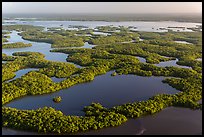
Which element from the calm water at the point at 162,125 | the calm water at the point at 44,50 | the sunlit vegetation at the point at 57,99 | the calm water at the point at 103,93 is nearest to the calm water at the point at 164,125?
the calm water at the point at 162,125

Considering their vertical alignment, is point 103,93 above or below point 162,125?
above

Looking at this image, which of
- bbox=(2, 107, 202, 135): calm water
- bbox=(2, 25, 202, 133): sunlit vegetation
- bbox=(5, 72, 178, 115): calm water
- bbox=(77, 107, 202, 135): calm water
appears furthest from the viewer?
bbox=(5, 72, 178, 115): calm water

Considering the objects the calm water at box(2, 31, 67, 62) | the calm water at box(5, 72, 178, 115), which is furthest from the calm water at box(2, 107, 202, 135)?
the calm water at box(2, 31, 67, 62)

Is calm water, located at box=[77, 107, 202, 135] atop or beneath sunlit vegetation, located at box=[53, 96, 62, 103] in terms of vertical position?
beneath

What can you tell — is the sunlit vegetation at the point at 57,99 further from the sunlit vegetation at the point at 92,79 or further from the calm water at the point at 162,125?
the calm water at the point at 162,125

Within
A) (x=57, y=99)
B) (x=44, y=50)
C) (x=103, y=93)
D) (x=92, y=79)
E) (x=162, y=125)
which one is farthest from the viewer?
(x=44, y=50)

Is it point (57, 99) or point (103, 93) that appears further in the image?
point (103, 93)

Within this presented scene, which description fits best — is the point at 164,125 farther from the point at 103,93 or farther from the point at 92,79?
the point at 92,79

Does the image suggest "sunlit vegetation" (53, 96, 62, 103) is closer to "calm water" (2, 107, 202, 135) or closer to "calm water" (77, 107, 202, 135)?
"calm water" (2, 107, 202, 135)

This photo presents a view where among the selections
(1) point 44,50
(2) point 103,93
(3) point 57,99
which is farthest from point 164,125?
(1) point 44,50

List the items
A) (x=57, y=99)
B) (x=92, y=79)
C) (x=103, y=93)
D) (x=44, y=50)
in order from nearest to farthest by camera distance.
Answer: (x=57, y=99)
(x=103, y=93)
(x=92, y=79)
(x=44, y=50)
